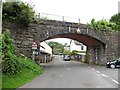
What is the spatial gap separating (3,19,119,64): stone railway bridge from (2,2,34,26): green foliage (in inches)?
27.3

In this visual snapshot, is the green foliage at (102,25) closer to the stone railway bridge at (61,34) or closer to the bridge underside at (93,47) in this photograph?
the stone railway bridge at (61,34)

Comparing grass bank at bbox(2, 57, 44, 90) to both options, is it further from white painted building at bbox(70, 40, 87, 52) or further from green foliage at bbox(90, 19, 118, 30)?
white painted building at bbox(70, 40, 87, 52)

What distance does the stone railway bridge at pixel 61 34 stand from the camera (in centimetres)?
3042

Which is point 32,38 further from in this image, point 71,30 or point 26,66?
point 26,66

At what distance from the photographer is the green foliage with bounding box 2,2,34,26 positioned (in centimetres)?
2897

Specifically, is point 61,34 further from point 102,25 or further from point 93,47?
point 93,47

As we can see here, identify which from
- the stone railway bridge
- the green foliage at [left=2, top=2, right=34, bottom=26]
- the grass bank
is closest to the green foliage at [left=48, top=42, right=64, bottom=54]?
the stone railway bridge

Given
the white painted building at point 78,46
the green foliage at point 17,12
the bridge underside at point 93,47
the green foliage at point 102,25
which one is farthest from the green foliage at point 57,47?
the green foliage at point 17,12

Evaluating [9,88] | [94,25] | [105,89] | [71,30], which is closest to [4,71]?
[9,88]

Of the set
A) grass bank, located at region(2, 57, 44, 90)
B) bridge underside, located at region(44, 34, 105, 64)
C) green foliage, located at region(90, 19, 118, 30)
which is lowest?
grass bank, located at region(2, 57, 44, 90)

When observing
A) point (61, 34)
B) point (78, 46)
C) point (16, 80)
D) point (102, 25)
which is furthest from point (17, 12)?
point (78, 46)

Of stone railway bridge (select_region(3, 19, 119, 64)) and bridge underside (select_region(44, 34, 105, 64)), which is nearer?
stone railway bridge (select_region(3, 19, 119, 64))

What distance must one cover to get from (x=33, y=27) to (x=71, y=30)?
5785mm

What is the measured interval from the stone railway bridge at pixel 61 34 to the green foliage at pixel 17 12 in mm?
694
